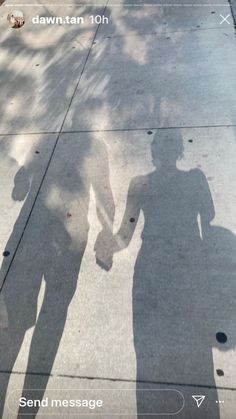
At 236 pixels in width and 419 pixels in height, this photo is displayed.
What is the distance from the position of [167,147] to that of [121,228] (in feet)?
3.88

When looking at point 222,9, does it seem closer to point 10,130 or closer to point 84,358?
point 10,130

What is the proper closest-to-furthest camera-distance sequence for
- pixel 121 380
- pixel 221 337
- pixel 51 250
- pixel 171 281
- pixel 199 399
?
pixel 199 399
pixel 121 380
pixel 221 337
pixel 171 281
pixel 51 250

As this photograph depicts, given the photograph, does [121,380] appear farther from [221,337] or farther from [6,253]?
[6,253]

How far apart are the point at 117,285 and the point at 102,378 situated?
0.71 metres

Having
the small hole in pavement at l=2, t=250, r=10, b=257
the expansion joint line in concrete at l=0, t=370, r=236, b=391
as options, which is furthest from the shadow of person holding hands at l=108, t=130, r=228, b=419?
the small hole in pavement at l=2, t=250, r=10, b=257

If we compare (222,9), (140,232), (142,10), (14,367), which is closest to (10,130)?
(140,232)

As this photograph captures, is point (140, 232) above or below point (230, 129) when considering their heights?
below

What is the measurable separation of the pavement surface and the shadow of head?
2cm

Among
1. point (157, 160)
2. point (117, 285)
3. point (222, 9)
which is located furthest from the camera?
point (222, 9)

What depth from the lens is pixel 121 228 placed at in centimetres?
306

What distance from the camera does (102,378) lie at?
2.32 metres

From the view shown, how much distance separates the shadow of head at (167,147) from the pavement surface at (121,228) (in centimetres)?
2

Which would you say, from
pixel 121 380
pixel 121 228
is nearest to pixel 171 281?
pixel 121 228

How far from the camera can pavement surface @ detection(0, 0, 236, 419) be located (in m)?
2.32
